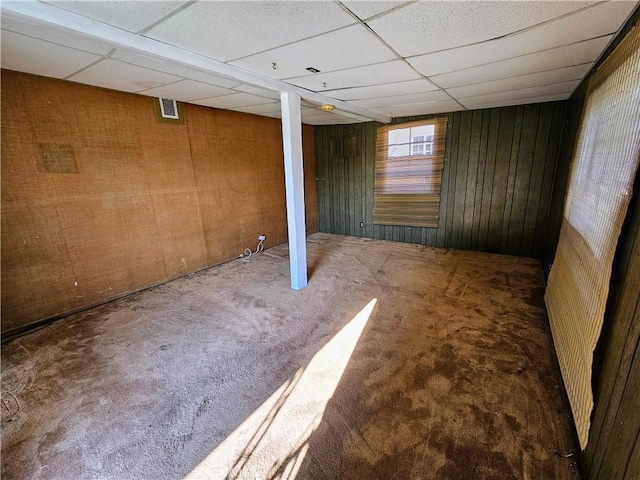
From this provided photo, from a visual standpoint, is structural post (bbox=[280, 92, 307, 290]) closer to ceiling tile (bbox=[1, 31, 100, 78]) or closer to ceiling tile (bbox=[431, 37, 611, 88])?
ceiling tile (bbox=[431, 37, 611, 88])

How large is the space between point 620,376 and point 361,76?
2630mm

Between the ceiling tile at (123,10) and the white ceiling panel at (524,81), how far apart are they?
2.78 m

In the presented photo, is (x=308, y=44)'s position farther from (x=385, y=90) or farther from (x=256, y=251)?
(x=256, y=251)

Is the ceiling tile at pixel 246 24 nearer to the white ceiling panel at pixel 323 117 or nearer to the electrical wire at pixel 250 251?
the white ceiling panel at pixel 323 117

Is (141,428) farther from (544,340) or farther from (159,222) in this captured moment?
(544,340)

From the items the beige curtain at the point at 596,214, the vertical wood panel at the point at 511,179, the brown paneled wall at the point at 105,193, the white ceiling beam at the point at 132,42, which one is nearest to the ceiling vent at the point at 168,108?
the brown paneled wall at the point at 105,193

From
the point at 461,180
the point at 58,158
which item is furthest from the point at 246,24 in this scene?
the point at 461,180

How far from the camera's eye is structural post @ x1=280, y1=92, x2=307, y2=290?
9.58 ft

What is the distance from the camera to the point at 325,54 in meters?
2.01

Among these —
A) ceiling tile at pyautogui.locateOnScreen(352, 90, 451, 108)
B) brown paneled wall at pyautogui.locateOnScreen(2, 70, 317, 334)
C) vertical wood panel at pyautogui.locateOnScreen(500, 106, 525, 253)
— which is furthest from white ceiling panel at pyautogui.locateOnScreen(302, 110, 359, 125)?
vertical wood panel at pyautogui.locateOnScreen(500, 106, 525, 253)

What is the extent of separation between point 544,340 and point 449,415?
125 cm

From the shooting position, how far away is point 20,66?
220 centimetres

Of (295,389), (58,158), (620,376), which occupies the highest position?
(58,158)

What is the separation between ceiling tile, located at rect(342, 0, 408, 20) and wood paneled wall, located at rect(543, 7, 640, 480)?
141 centimetres
